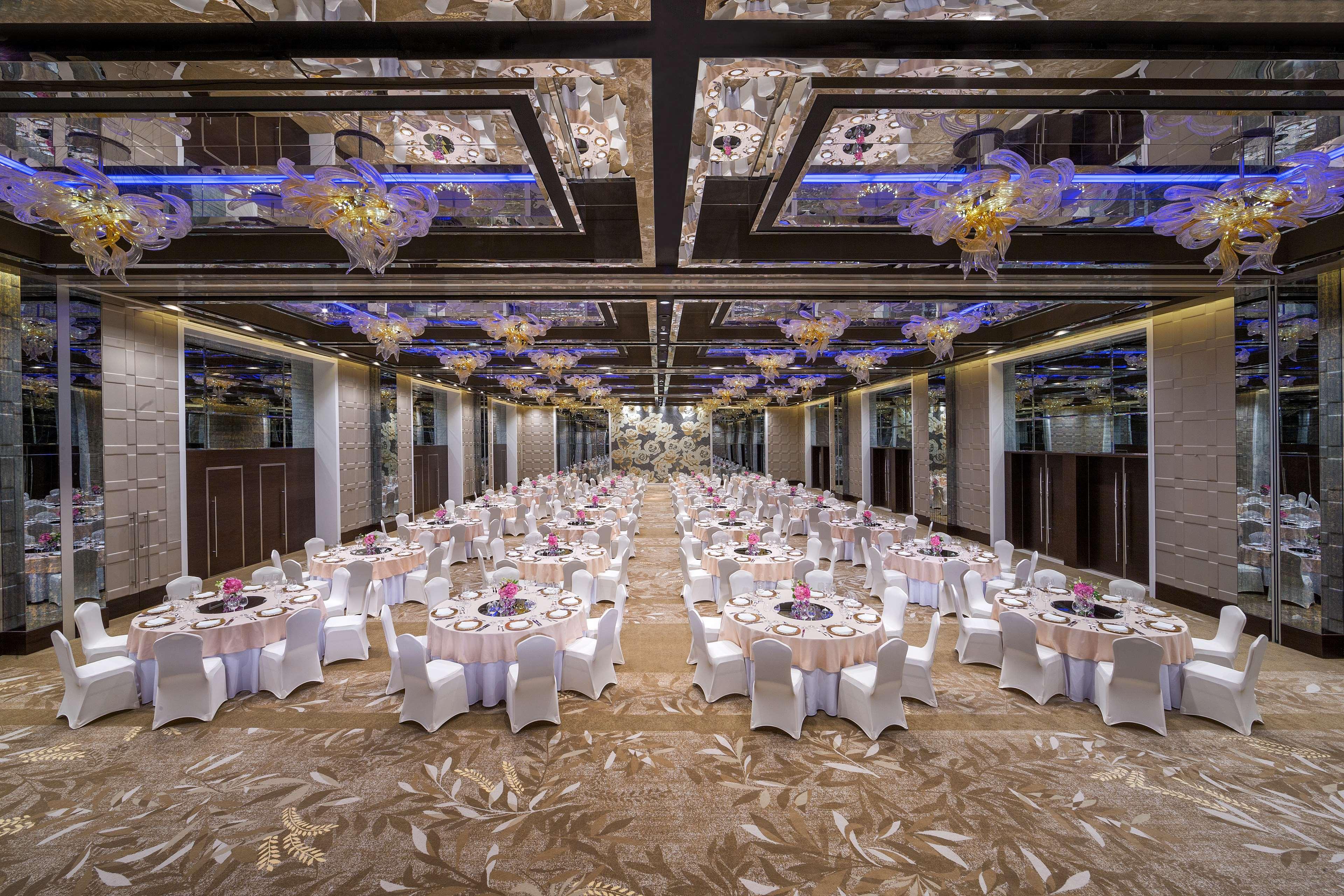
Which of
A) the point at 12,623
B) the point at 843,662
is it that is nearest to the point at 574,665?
the point at 843,662

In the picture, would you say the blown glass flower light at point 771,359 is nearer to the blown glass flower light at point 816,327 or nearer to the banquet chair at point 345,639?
the blown glass flower light at point 816,327

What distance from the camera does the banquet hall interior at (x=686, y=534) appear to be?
10.4 ft

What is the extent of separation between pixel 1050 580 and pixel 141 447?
13.0 metres

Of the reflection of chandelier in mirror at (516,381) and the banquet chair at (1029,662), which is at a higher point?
the reflection of chandelier in mirror at (516,381)

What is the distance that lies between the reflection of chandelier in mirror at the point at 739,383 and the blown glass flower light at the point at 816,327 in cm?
853

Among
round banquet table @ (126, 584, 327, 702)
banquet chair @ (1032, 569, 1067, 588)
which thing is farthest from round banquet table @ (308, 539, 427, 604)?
banquet chair @ (1032, 569, 1067, 588)

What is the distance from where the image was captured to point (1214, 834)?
3.59m

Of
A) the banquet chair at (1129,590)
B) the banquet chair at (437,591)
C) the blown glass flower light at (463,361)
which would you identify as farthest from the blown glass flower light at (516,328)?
the banquet chair at (1129,590)

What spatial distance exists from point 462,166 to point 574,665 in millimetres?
4932

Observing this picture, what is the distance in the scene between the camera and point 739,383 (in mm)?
17938

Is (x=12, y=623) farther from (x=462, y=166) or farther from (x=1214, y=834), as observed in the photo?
(x=1214, y=834)

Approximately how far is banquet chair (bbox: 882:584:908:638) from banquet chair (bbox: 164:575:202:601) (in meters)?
8.25

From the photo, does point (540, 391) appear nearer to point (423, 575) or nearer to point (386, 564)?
point (423, 575)

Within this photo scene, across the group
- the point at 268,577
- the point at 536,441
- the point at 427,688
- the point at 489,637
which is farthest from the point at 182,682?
the point at 536,441
